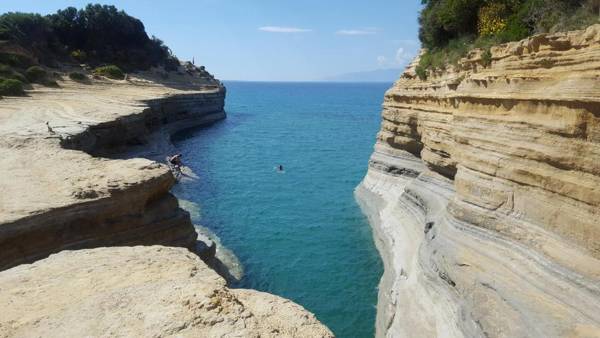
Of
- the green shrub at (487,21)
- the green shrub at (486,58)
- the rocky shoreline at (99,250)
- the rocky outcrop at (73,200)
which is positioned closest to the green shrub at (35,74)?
the rocky shoreline at (99,250)

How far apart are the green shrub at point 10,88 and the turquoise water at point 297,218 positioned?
1333cm

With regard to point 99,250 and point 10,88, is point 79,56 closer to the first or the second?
point 10,88

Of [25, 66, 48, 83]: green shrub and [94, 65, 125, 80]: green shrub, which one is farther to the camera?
[94, 65, 125, 80]: green shrub

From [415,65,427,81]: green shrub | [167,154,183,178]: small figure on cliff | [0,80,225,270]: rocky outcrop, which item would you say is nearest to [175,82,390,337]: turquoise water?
[167,154,183,178]: small figure on cliff

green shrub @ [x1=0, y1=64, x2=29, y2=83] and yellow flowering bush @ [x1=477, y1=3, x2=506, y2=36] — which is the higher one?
yellow flowering bush @ [x1=477, y1=3, x2=506, y2=36]

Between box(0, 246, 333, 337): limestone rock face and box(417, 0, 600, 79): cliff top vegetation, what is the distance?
33.6ft

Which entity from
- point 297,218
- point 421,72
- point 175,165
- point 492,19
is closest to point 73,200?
point 297,218

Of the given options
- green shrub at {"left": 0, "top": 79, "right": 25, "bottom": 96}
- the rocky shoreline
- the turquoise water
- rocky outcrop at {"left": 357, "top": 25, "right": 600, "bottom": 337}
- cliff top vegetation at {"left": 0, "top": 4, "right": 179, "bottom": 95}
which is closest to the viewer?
the rocky shoreline

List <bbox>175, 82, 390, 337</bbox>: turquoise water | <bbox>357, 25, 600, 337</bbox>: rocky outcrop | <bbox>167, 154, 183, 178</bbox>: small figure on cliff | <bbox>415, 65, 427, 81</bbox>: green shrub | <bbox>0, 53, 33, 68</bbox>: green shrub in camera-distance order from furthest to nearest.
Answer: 1. <bbox>0, 53, 33, 68</bbox>: green shrub
2. <bbox>167, 154, 183, 178</bbox>: small figure on cliff
3. <bbox>415, 65, 427, 81</bbox>: green shrub
4. <bbox>175, 82, 390, 337</bbox>: turquoise water
5. <bbox>357, 25, 600, 337</bbox>: rocky outcrop

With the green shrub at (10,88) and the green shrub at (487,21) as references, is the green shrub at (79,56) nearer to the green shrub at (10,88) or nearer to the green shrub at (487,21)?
the green shrub at (10,88)

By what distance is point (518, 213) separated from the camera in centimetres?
1089

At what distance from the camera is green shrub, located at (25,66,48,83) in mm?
44531

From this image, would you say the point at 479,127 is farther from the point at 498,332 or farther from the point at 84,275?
the point at 84,275

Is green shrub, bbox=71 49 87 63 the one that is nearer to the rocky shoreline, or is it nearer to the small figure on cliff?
the rocky shoreline
